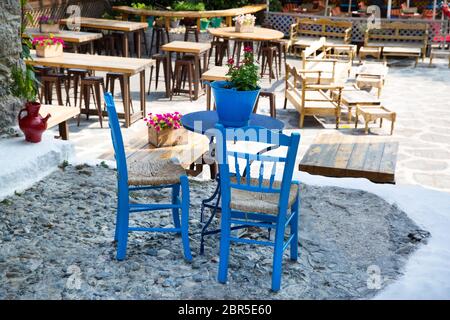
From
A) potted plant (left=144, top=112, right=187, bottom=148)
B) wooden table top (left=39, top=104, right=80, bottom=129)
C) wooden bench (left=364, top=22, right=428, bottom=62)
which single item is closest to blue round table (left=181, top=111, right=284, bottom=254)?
potted plant (left=144, top=112, right=187, bottom=148)

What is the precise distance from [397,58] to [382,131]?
278 inches

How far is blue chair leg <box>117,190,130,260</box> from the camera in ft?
14.1

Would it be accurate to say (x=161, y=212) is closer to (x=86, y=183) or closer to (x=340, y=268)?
(x=86, y=183)

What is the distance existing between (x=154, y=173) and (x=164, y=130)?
228 cm

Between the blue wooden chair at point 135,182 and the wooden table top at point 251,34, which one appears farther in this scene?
the wooden table top at point 251,34

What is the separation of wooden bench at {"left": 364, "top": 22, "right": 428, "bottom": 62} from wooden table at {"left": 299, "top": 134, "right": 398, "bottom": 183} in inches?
319

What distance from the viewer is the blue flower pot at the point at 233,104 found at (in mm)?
4855

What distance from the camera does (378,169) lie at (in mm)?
6754

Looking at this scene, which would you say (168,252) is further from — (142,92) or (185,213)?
(142,92)

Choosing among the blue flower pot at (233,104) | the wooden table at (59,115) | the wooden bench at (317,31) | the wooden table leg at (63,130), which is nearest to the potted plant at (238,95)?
the blue flower pot at (233,104)

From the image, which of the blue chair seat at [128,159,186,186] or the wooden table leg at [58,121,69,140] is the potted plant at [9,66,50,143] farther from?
the blue chair seat at [128,159,186,186]

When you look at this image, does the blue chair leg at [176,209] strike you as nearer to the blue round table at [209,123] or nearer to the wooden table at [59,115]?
the blue round table at [209,123]

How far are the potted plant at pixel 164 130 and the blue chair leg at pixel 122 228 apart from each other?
2.37 meters

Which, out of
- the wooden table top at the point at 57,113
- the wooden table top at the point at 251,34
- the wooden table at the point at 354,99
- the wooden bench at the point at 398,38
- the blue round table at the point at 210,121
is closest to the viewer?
the blue round table at the point at 210,121
